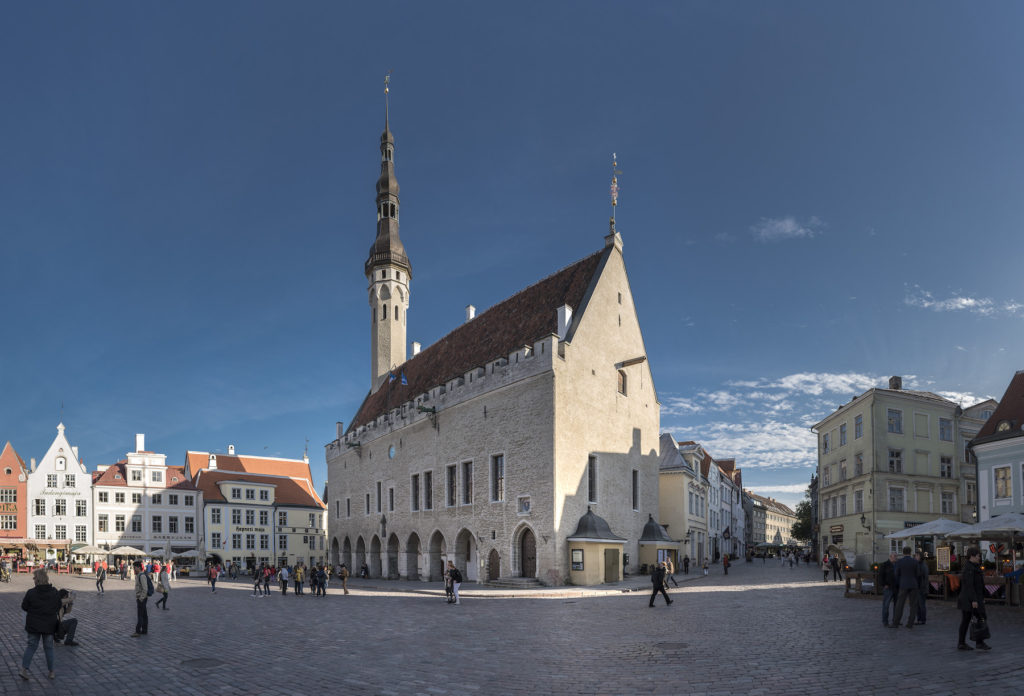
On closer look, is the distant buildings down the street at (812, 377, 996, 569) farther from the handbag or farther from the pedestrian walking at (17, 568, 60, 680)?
the pedestrian walking at (17, 568, 60, 680)

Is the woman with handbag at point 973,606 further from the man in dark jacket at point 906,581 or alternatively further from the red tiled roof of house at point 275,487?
the red tiled roof of house at point 275,487

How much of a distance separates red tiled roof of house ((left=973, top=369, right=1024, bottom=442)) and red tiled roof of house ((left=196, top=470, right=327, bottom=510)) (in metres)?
54.0

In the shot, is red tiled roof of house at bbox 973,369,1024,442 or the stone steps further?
the stone steps

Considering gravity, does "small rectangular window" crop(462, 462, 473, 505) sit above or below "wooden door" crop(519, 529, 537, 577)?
above

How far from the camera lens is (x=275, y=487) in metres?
66.1

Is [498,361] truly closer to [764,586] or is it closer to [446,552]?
[446,552]

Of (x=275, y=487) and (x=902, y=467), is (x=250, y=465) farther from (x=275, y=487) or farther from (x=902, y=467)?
(x=902, y=467)

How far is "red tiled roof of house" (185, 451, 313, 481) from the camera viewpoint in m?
68.6

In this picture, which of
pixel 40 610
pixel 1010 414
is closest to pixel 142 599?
pixel 40 610

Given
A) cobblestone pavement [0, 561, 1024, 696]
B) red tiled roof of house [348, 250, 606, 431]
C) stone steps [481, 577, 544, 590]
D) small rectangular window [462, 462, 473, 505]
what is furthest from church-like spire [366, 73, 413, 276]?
cobblestone pavement [0, 561, 1024, 696]

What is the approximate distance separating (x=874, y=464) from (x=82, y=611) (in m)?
37.5

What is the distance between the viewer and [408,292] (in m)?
57.2

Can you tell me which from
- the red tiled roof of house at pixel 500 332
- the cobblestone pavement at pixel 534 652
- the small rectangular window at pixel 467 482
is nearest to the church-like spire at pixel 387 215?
the red tiled roof of house at pixel 500 332

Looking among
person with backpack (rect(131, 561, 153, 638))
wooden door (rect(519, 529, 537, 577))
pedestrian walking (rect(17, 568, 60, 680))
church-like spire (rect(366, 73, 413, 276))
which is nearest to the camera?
pedestrian walking (rect(17, 568, 60, 680))
